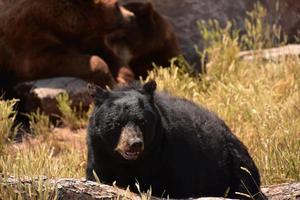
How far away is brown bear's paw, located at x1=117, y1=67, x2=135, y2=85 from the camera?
8482 mm

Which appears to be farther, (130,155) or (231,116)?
(231,116)

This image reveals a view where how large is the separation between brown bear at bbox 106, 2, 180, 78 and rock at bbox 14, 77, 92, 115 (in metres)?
1.09

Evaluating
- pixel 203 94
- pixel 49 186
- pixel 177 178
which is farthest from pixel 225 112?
pixel 49 186

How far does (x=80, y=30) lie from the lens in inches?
338

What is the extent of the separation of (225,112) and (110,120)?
232 centimetres

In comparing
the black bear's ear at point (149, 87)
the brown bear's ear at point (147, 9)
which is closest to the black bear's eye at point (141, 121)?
the black bear's ear at point (149, 87)

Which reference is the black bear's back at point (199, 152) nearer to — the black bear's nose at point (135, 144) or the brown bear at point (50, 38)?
the black bear's nose at point (135, 144)

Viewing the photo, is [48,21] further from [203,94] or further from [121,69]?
[203,94]

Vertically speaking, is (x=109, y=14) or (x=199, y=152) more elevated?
(x=109, y=14)

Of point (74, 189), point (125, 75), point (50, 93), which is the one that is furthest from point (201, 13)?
point (74, 189)

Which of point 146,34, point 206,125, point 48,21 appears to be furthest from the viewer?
point 146,34

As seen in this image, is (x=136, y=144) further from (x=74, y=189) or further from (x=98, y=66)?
(x=98, y=66)

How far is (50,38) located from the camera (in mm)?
8430

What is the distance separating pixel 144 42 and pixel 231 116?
259cm
